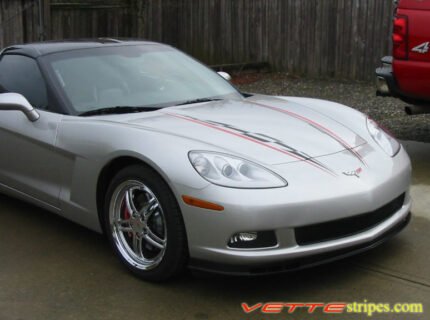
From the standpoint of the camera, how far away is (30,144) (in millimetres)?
4406

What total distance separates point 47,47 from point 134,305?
232 centimetres

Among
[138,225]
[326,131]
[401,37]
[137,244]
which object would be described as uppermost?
[401,37]

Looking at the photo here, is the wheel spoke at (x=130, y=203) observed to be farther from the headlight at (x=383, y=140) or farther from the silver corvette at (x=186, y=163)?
the headlight at (x=383, y=140)

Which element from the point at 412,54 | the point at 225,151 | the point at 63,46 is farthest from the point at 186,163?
the point at 412,54

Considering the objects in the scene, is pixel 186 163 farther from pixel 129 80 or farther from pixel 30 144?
pixel 30 144

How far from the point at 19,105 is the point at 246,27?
923 cm

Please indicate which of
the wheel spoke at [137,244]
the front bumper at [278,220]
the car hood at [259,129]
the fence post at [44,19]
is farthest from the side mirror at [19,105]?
the fence post at [44,19]

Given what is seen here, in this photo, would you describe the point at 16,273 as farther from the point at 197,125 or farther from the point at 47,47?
the point at 47,47

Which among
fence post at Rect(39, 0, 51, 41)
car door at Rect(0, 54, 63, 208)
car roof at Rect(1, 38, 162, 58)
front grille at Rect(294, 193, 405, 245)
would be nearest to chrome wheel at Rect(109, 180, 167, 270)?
car door at Rect(0, 54, 63, 208)

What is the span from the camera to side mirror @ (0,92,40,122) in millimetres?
4336

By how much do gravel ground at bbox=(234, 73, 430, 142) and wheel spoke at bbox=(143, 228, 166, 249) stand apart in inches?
174

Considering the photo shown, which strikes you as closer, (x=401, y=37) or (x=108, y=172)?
(x=108, y=172)

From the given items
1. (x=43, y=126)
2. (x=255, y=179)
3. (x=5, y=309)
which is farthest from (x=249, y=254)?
(x=43, y=126)

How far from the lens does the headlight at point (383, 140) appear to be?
13.2 ft
